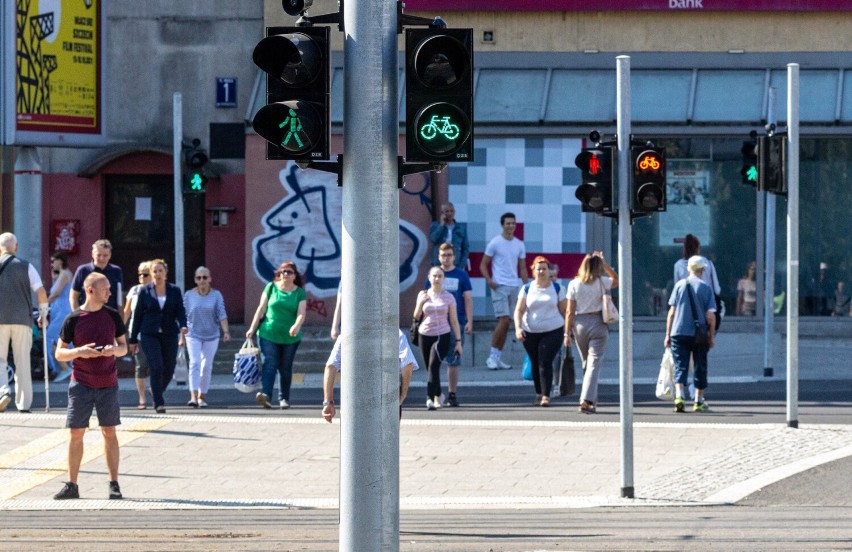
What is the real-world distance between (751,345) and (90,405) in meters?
12.2

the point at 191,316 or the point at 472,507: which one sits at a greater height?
the point at 191,316

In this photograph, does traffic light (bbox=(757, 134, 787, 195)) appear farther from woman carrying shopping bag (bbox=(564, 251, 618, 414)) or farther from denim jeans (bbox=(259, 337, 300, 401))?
denim jeans (bbox=(259, 337, 300, 401))

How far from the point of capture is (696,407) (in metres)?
16.0

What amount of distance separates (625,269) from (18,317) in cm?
739

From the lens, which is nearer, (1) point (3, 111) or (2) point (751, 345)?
(1) point (3, 111)

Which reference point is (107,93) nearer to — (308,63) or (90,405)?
(90,405)

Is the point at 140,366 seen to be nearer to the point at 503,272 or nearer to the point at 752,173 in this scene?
the point at 503,272

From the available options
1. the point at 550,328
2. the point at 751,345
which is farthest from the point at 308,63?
the point at 751,345

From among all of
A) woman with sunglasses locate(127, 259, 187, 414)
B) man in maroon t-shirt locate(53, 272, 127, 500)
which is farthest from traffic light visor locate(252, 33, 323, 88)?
woman with sunglasses locate(127, 259, 187, 414)

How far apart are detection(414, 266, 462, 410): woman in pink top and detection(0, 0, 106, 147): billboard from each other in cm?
631

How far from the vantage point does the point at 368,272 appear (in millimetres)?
7090

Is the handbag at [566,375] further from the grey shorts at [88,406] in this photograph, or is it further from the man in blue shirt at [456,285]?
the grey shorts at [88,406]

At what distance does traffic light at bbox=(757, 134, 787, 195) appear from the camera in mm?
14547

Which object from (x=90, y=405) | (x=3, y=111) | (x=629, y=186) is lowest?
(x=90, y=405)
